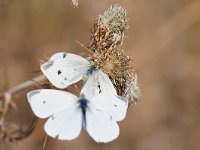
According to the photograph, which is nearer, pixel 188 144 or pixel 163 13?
pixel 188 144

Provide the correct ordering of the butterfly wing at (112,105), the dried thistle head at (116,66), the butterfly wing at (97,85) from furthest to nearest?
the dried thistle head at (116,66) → the butterfly wing at (97,85) → the butterfly wing at (112,105)

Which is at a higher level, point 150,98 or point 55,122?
point 55,122

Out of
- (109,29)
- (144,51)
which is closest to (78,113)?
(109,29)

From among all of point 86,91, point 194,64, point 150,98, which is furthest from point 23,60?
point 86,91

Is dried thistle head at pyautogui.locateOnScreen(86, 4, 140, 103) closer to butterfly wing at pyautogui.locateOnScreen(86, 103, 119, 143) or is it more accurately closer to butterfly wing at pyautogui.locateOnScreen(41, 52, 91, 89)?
butterfly wing at pyautogui.locateOnScreen(41, 52, 91, 89)

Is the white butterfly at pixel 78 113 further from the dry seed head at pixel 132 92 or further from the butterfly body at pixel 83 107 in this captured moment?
the dry seed head at pixel 132 92

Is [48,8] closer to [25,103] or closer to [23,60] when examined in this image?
[23,60]

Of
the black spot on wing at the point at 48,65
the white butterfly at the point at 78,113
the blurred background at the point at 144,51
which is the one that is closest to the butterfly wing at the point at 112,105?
the white butterfly at the point at 78,113
